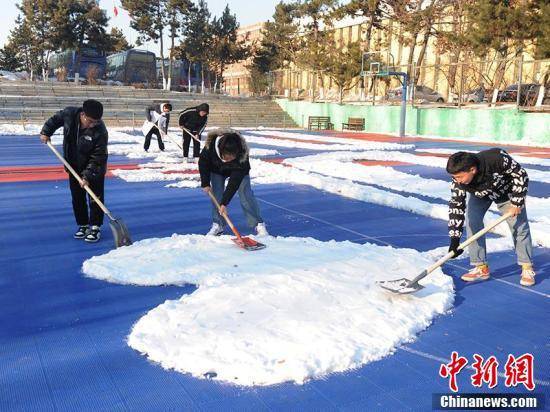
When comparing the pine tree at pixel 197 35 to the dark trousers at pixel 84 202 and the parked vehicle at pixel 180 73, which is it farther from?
the dark trousers at pixel 84 202

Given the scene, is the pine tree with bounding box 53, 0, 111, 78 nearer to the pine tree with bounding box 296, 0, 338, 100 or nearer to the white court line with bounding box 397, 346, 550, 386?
the pine tree with bounding box 296, 0, 338, 100

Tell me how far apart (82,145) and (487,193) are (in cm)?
367

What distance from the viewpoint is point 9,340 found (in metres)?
3.05

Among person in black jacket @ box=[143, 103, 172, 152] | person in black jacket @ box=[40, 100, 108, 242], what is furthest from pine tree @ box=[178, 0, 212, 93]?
person in black jacket @ box=[40, 100, 108, 242]

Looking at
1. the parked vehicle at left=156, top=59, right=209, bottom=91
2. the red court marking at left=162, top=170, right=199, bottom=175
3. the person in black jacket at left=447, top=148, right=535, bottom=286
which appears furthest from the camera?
the parked vehicle at left=156, top=59, right=209, bottom=91

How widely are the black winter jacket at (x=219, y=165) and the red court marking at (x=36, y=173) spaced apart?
5.01m

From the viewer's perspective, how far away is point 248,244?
15.7 ft

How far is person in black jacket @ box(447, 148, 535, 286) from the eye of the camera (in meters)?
3.61

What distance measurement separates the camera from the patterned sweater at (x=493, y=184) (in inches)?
147

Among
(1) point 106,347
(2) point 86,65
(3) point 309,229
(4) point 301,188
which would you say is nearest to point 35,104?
(2) point 86,65

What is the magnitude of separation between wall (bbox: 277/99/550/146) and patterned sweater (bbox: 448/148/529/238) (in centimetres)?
1607

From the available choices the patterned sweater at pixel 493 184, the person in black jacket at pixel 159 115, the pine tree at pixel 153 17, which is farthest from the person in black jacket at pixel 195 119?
the pine tree at pixel 153 17

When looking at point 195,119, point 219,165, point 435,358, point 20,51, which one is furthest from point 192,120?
point 20,51

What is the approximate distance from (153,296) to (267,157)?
31.1ft
